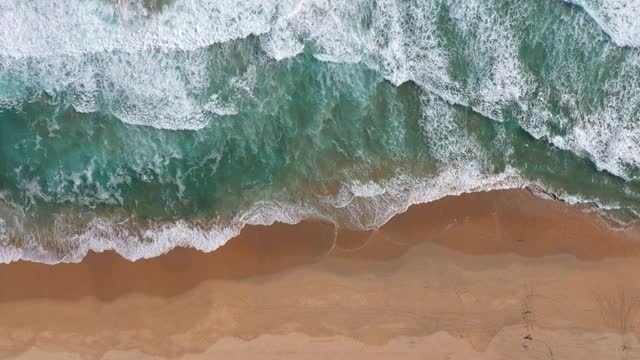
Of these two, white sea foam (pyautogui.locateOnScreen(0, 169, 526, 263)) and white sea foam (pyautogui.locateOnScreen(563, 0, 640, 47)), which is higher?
white sea foam (pyautogui.locateOnScreen(563, 0, 640, 47))

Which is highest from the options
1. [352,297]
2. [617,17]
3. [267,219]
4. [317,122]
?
[617,17]

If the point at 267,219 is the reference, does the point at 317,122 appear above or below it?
above

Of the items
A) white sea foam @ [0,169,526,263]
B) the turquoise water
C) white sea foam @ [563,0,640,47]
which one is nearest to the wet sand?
white sea foam @ [0,169,526,263]

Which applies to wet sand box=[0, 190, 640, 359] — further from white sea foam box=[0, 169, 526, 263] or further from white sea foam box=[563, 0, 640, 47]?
white sea foam box=[563, 0, 640, 47]

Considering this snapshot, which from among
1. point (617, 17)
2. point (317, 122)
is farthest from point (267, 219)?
point (617, 17)

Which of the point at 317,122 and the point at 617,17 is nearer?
the point at 617,17

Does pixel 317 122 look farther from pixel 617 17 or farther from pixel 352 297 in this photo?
pixel 617 17

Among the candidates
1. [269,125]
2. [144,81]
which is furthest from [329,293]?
[144,81]
